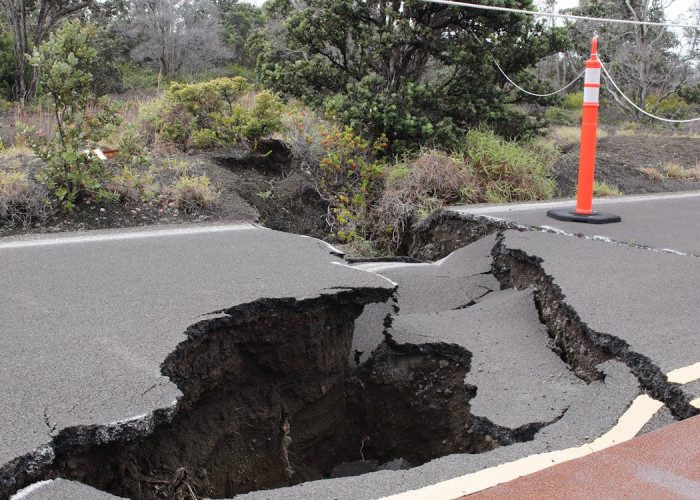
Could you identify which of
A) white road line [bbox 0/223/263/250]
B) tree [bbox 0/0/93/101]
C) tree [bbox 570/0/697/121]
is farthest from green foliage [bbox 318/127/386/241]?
tree [bbox 570/0/697/121]

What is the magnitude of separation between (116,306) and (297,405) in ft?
4.33

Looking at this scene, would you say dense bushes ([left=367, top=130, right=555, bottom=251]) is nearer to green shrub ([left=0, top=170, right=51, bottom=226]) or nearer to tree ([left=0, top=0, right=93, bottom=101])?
green shrub ([left=0, top=170, right=51, bottom=226])

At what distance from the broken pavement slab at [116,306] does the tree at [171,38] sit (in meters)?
26.7

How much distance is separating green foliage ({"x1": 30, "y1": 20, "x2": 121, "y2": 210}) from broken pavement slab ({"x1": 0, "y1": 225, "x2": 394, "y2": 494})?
1.19m

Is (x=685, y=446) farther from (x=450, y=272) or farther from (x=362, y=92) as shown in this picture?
(x=362, y=92)

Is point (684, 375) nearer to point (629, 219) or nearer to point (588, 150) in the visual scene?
point (588, 150)

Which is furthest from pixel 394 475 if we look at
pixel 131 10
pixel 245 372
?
pixel 131 10

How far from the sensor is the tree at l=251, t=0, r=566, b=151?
9.17 metres

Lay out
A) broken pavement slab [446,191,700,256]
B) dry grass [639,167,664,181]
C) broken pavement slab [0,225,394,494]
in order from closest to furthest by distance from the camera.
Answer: broken pavement slab [0,225,394,494]
broken pavement slab [446,191,700,256]
dry grass [639,167,664,181]

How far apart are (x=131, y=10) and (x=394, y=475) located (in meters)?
32.4

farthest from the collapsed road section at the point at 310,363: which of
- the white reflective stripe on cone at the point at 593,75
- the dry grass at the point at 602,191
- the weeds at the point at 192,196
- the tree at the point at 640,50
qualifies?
the tree at the point at 640,50

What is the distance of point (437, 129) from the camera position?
364 inches

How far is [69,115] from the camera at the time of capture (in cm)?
687

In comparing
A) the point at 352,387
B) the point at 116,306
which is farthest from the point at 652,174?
the point at 116,306
